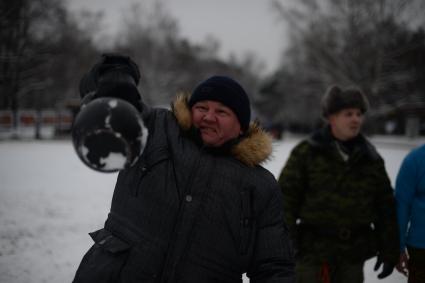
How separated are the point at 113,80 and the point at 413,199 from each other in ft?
6.82

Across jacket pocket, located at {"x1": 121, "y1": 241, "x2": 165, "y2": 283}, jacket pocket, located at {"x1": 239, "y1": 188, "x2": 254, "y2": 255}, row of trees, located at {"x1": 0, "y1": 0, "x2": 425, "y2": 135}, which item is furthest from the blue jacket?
row of trees, located at {"x1": 0, "y1": 0, "x2": 425, "y2": 135}

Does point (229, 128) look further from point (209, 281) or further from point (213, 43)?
point (213, 43)

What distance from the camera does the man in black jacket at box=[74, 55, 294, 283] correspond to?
127 cm

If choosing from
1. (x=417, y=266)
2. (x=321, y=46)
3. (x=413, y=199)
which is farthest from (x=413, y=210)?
(x=321, y=46)

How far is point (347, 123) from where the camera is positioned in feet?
7.89

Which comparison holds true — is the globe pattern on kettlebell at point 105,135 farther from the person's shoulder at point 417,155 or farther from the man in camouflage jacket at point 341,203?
the person's shoulder at point 417,155

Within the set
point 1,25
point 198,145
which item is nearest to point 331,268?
point 198,145

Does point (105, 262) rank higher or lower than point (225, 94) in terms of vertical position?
lower

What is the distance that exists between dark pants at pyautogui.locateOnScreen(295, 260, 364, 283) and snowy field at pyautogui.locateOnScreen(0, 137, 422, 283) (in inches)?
33.6

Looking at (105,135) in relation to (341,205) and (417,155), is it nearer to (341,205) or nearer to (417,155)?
(341,205)

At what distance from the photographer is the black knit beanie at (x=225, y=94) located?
1.45m

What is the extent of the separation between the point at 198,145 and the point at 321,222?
4.29 ft

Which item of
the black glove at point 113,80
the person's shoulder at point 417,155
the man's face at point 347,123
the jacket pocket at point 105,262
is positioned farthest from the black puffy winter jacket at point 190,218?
the person's shoulder at point 417,155

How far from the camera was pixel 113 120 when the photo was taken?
977 millimetres
